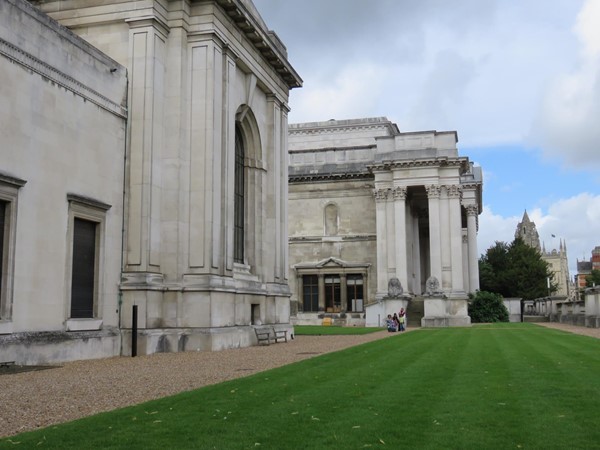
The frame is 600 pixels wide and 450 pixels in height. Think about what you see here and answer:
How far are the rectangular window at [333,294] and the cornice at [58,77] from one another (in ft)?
123

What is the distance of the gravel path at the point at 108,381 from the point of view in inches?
405

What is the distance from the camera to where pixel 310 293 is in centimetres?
6003

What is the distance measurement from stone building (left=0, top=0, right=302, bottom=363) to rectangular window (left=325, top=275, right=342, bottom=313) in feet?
95.8

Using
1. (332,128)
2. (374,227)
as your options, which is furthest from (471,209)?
(332,128)

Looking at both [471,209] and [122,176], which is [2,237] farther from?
[471,209]

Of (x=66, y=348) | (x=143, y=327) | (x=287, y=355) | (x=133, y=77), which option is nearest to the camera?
(x=66, y=348)

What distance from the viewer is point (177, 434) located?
8.24 metres

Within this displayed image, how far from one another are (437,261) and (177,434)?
4971cm

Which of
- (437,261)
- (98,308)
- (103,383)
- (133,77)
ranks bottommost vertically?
(103,383)

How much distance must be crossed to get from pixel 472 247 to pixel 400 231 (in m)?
15.1

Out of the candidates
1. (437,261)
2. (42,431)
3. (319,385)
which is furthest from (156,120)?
(437,261)

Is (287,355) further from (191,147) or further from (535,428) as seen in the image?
(535,428)

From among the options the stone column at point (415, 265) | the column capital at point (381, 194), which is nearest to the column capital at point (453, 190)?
the column capital at point (381, 194)

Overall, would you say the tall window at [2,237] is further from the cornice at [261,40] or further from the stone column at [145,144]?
the cornice at [261,40]
